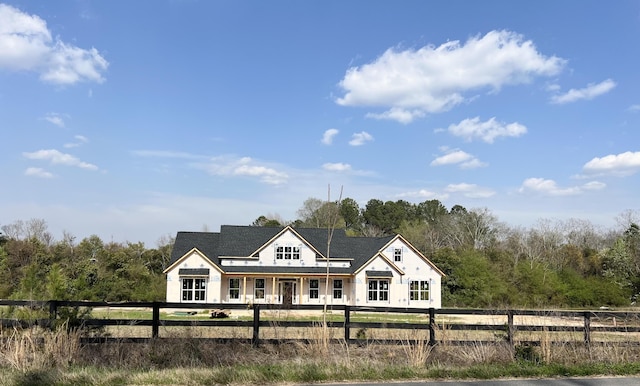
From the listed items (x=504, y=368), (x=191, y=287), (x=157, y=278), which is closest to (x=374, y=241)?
(x=191, y=287)

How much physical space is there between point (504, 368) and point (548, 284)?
35.9 meters

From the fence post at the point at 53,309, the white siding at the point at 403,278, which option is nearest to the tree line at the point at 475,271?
the white siding at the point at 403,278

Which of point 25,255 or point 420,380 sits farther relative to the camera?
point 25,255

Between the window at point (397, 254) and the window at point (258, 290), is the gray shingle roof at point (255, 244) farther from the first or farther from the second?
the window at point (258, 290)

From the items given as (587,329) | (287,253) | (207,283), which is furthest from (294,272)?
(587,329)

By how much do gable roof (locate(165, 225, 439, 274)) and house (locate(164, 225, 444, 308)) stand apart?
7cm

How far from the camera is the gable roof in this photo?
1383 inches

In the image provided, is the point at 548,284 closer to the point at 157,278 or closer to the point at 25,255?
the point at 157,278

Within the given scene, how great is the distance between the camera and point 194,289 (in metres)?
33.3

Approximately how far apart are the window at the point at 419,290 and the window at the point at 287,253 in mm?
8631

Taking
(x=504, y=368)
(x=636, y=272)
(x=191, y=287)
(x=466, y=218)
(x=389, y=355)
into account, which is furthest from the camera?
(x=466, y=218)

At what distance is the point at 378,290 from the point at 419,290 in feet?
10.6

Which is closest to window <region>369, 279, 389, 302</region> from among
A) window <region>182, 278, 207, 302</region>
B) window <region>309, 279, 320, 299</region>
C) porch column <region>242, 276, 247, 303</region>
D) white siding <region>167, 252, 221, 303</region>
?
window <region>309, 279, 320, 299</region>

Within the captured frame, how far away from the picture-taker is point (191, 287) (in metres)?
33.4
